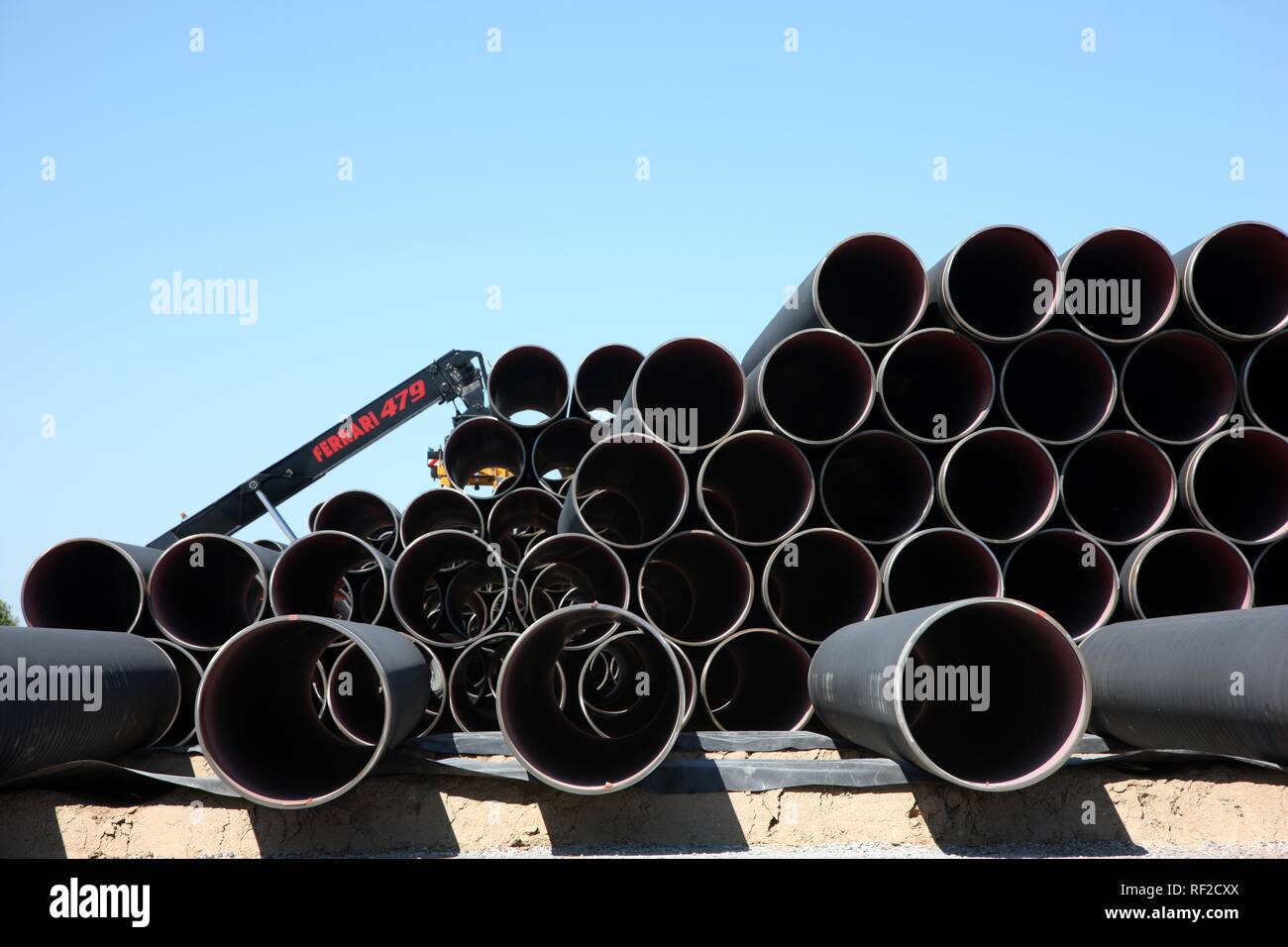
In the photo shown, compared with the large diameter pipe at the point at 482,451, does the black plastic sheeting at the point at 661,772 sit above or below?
below

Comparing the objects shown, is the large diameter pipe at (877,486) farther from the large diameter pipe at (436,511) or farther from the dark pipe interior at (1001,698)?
the large diameter pipe at (436,511)

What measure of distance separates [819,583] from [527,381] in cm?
331

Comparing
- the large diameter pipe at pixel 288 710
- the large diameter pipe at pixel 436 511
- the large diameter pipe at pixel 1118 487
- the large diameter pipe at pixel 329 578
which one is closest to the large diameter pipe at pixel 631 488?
the large diameter pipe at pixel 436 511

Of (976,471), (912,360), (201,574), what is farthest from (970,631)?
(201,574)

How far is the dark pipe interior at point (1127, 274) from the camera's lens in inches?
215

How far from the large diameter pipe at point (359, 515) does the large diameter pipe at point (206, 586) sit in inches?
66.0

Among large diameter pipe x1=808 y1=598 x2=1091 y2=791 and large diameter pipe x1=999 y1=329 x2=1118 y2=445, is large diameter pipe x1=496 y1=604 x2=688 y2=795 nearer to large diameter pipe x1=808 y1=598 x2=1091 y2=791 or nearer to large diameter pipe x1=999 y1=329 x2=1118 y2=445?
large diameter pipe x1=808 y1=598 x2=1091 y2=791

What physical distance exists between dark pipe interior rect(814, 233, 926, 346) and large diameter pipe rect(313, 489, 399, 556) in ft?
13.3

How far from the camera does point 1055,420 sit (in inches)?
229

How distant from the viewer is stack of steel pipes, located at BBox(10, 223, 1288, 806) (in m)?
5.08

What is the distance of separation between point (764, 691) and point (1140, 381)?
3024mm

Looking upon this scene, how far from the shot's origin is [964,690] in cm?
464

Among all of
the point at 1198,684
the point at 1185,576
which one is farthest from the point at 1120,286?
the point at 1198,684
